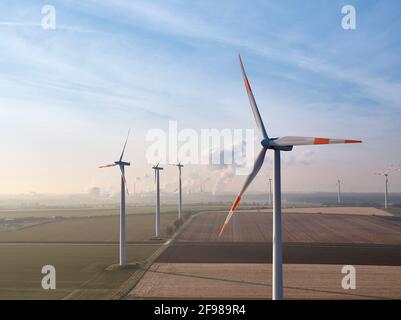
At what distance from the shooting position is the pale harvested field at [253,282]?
41031 millimetres

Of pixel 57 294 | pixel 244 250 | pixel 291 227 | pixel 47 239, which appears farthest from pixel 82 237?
pixel 291 227

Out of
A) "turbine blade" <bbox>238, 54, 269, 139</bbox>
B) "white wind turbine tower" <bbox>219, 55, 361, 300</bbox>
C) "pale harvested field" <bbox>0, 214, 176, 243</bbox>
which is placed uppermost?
"turbine blade" <bbox>238, 54, 269, 139</bbox>

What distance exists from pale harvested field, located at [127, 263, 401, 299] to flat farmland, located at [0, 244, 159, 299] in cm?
520

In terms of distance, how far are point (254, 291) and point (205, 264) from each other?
1576 cm

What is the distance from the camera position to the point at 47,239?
88.9 meters

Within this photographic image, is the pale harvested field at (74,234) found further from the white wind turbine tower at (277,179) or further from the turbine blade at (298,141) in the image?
the turbine blade at (298,141)

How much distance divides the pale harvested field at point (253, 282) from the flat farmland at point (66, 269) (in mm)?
5205

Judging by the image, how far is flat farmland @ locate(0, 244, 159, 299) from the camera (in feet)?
138
